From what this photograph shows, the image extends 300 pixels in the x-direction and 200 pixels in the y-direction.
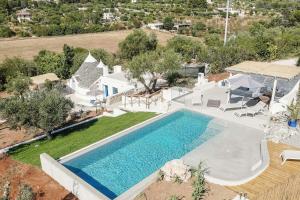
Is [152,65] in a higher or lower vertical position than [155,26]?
lower

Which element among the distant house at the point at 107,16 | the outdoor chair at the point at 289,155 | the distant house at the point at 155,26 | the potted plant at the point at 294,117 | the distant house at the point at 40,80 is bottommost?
the distant house at the point at 40,80

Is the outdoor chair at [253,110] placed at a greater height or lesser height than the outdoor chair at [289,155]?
greater

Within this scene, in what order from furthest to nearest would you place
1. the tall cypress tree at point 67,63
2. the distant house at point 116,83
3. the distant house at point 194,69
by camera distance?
the tall cypress tree at point 67,63 < the distant house at point 194,69 < the distant house at point 116,83

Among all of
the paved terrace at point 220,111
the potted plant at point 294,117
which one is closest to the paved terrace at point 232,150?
the paved terrace at point 220,111

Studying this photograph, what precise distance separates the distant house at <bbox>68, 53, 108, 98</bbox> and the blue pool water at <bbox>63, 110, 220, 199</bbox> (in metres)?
12.7

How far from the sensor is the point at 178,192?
11.8 metres

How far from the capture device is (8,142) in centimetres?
2053

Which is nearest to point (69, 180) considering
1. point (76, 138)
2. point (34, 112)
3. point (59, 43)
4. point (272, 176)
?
point (76, 138)

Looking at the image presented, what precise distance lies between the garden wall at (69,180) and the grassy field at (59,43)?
46.4 m

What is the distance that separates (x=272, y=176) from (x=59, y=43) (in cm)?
6433

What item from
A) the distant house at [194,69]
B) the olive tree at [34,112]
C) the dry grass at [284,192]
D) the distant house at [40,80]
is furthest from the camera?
the distant house at [194,69]

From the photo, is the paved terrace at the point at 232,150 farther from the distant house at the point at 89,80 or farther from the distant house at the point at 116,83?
the distant house at the point at 89,80

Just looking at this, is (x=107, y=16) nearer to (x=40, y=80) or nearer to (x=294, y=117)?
(x=40, y=80)

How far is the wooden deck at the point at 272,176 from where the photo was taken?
12.0 meters
